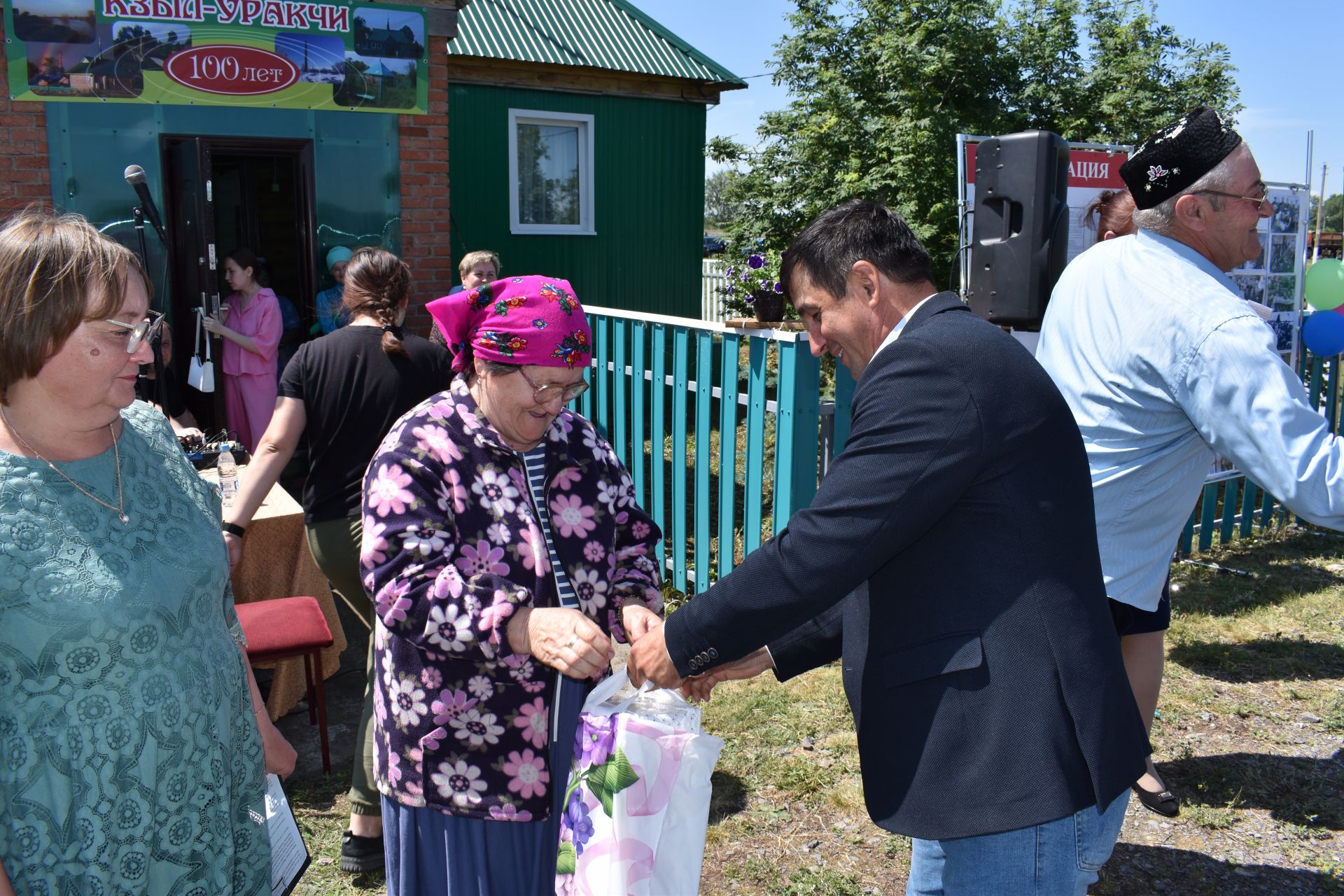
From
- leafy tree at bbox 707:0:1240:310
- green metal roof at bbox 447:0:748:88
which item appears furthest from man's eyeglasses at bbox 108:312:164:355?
leafy tree at bbox 707:0:1240:310

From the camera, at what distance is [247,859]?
1.97 m

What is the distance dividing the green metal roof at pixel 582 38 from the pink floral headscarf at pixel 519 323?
902cm

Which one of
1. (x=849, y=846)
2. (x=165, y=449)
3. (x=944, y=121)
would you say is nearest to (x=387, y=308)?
(x=165, y=449)

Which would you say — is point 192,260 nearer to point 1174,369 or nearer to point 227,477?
point 227,477

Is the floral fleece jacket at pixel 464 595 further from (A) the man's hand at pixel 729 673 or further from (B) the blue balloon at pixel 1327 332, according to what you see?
(B) the blue balloon at pixel 1327 332

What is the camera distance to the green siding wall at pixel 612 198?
1082 cm

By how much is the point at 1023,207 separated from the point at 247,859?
4200mm

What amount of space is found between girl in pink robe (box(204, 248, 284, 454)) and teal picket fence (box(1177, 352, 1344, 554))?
6.19m

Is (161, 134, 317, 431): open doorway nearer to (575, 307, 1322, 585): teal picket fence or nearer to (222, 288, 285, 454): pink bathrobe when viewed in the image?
(222, 288, 285, 454): pink bathrobe

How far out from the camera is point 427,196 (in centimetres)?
721

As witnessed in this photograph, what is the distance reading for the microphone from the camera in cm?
507

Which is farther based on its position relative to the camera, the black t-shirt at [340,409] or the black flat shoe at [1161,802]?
the black flat shoe at [1161,802]

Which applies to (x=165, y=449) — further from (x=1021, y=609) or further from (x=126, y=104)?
(x=126, y=104)

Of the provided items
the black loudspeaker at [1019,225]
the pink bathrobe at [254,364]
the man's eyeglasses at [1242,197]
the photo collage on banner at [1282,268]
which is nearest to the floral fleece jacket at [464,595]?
the man's eyeglasses at [1242,197]
